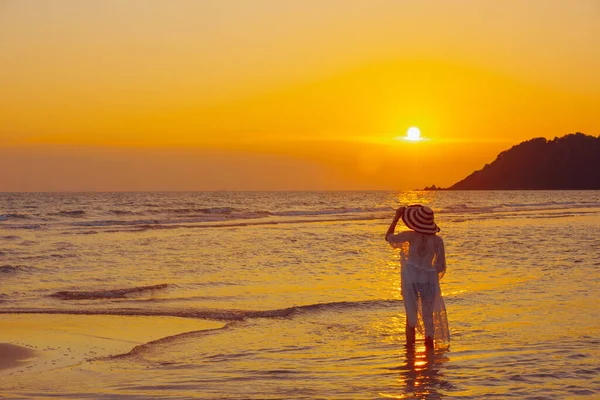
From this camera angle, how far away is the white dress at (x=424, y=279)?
907 cm

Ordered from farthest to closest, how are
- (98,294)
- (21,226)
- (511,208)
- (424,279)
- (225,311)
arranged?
(511,208) < (21,226) < (98,294) < (225,311) < (424,279)

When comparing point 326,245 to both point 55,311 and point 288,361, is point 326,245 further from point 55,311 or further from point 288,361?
point 288,361

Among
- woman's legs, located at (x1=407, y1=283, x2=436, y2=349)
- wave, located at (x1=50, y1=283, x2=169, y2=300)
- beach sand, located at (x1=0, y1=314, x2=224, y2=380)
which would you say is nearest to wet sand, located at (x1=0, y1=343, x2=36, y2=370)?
beach sand, located at (x1=0, y1=314, x2=224, y2=380)

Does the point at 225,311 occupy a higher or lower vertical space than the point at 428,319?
lower

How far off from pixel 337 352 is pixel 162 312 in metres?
4.18

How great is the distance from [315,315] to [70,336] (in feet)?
12.0

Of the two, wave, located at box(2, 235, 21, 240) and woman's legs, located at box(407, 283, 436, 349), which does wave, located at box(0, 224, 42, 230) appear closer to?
wave, located at box(2, 235, 21, 240)

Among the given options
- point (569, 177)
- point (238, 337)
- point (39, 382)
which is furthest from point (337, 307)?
point (569, 177)

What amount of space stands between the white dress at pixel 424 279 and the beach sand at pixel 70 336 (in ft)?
10.9

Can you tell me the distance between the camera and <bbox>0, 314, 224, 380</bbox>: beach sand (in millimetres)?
9031

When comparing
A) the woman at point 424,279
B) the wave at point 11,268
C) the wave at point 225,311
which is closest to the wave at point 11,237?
Answer: the wave at point 11,268

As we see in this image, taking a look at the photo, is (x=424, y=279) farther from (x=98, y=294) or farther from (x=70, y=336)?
(x=98, y=294)

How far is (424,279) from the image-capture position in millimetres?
9125

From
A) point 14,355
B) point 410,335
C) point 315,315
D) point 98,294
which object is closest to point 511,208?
point 98,294
